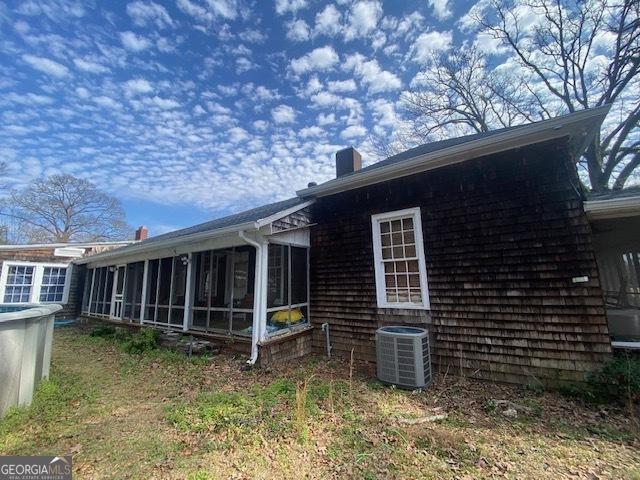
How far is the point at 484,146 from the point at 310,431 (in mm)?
5702

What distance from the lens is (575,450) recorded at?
3.13 metres

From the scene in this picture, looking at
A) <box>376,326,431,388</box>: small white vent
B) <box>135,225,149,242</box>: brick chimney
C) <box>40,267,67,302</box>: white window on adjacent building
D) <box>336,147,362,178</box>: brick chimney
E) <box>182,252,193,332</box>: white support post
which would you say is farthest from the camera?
<box>135,225,149,242</box>: brick chimney

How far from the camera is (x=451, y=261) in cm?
579

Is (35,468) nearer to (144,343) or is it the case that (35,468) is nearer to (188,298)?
(144,343)

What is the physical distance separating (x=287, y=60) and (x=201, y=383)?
10.6m

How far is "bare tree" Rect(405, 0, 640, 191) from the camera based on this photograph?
493 inches

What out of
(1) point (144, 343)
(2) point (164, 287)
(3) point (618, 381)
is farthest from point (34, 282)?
(3) point (618, 381)

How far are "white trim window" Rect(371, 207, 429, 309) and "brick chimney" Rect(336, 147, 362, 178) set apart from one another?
3.07m

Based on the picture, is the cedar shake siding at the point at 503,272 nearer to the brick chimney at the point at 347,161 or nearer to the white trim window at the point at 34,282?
the brick chimney at the point at 347,161

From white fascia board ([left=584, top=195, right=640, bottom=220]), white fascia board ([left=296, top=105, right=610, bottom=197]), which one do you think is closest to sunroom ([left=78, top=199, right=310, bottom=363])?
white fascia board ([left=296, top=105, right=610, bottom=197])

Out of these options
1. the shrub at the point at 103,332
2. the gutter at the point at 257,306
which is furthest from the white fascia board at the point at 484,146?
the shrub at the point at 103,332

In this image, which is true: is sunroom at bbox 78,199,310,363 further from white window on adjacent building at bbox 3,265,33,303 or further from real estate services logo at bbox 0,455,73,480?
real estate services logo at bbox 0,455,73,480

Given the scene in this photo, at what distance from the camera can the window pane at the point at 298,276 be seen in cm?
761

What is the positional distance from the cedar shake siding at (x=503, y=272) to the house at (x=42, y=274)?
50.7 feet
